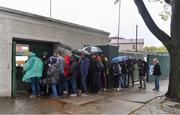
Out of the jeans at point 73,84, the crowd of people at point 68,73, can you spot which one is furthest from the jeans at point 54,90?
the jeans at point 73,84

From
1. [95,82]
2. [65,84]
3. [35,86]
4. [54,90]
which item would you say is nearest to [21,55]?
[35,86]

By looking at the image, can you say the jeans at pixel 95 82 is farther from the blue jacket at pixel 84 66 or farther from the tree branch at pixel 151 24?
the tree branch at pixel 151 24

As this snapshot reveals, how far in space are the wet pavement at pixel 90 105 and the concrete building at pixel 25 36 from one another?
96cm

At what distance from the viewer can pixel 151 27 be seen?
13047 millimetres

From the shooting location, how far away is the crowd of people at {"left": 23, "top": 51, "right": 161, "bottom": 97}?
10.7m

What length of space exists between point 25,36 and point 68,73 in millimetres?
2197

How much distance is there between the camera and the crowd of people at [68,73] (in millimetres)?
10680

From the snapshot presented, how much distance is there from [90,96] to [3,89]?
339 cm

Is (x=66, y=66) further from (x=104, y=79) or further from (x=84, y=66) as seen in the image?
(x=104, y=79)

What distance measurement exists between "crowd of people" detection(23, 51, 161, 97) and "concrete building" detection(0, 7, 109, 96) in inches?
26.0

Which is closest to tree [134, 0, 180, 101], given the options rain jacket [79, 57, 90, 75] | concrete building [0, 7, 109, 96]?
concrete building [0, 7, 109, 96]

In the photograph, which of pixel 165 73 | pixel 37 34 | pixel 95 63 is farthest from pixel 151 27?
pixel 165 73

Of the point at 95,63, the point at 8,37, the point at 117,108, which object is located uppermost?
the point at 8,37

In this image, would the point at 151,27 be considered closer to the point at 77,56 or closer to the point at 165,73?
the point at 77,56
